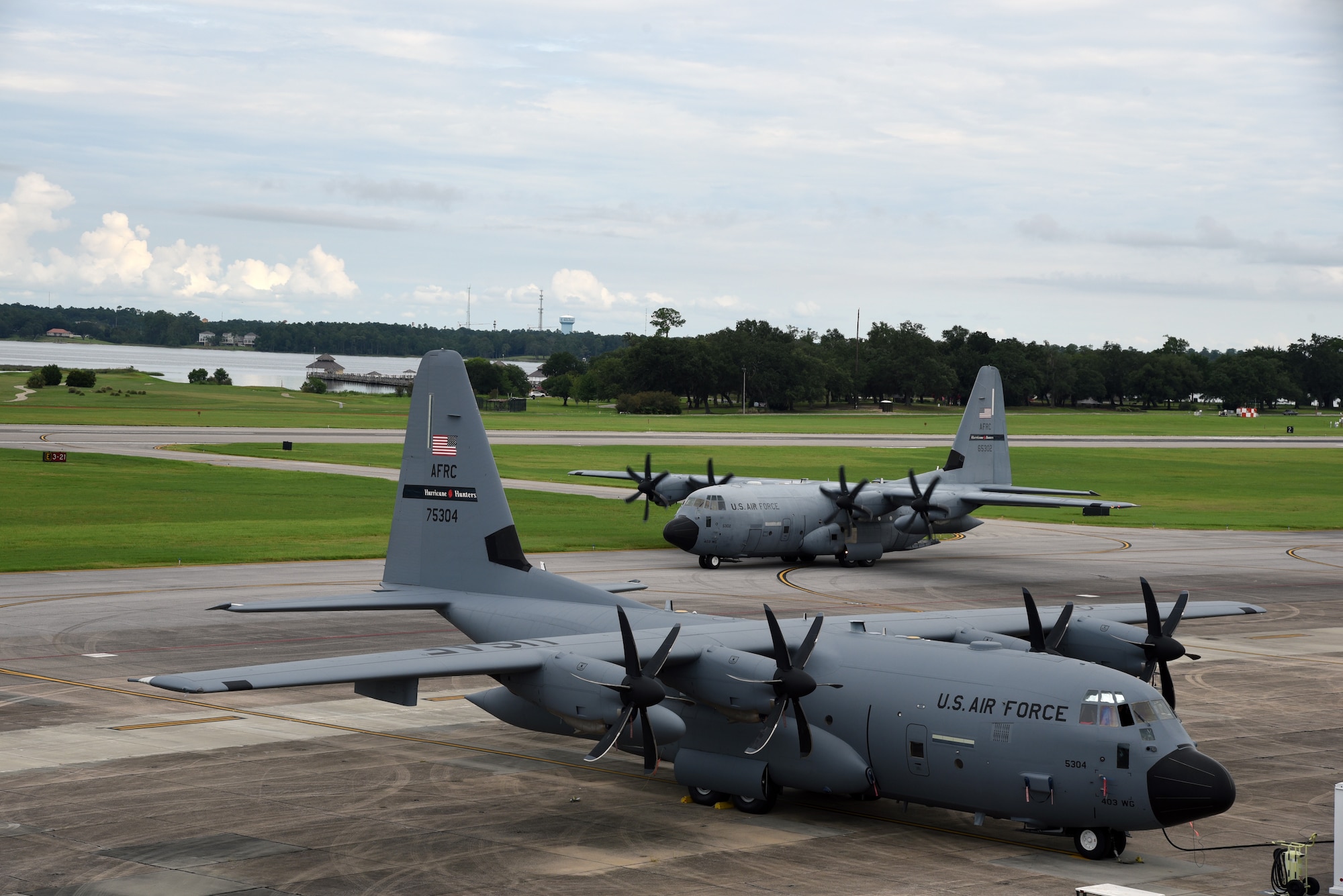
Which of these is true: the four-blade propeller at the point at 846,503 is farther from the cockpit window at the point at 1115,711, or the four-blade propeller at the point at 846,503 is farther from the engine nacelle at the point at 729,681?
the cockpit window at the point at 1115,711

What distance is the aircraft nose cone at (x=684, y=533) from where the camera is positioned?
52.5 metres

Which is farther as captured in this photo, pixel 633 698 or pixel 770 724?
pixel 770 724

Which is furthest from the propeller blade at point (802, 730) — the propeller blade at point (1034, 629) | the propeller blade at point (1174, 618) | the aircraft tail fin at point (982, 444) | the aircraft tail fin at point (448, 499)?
the aircraft tail fin at point (982, 444)

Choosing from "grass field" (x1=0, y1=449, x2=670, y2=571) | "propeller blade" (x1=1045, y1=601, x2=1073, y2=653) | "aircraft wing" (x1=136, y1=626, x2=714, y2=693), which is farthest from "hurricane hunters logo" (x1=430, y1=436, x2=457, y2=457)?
"grass field" (x1=0, y1=449, x2=670, y2=571)

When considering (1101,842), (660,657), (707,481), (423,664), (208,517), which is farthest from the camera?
(208,517)

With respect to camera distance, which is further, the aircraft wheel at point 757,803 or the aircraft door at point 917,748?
the aircraft wheel at point 757,803

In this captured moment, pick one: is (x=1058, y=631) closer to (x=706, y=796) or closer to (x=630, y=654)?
(x=706, y=796)

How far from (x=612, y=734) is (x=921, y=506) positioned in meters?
35.8

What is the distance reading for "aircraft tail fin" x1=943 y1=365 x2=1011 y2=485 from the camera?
5816cm

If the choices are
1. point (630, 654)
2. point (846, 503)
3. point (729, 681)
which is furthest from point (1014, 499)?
point (630, 654)

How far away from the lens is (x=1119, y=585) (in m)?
50.5

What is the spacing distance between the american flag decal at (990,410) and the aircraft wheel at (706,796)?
127ft

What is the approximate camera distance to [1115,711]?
19.4 metres

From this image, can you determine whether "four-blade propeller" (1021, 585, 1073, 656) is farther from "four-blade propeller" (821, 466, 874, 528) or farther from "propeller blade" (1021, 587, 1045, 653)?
"four-blade propeller" (821, 466, 874, 528)
